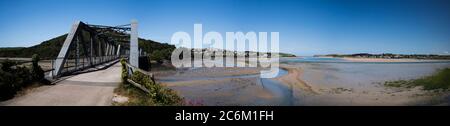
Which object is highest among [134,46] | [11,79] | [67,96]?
[134,46]

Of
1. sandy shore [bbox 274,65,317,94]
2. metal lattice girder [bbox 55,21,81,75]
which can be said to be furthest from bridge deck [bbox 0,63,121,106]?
sandy shore [bbox 274,65,317,94]

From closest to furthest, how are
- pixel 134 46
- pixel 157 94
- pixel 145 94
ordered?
pixel 157 94, pixel 145 94, pixel 134 46

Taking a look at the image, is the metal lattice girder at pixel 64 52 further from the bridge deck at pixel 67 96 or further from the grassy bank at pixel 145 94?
the grassy bank at pixel 145 94

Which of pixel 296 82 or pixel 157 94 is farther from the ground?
pixel 157 94

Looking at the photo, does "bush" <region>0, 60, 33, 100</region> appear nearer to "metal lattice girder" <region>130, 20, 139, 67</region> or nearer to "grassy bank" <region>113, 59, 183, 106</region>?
"grassy bank" <region>113, 59, 183, 106</region>

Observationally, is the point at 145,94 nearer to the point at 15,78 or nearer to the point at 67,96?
the point at 67,96

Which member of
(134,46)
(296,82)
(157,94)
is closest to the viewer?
(157,94)

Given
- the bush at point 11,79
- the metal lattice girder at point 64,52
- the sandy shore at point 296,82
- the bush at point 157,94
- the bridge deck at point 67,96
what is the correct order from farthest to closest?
1. the sandy shore at point 296,82
2. the metal lattice girder at point 64,52
3. the bush at point 157,94
4. the bush at point 11,79
5. the bridge deck at point 67,96

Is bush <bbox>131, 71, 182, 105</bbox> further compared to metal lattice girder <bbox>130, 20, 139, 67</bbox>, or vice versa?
metal lattice girder <bbox>130, 20, 139, 67</bbox>

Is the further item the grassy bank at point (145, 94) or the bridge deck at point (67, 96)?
the grassy bank at point (145, 94)

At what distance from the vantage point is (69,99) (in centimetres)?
→ 884

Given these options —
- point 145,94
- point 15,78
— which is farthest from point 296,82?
point 15,78

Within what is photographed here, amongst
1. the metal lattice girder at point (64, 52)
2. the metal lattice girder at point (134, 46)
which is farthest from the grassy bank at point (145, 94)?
the metal lattice girder at point (134, 46)

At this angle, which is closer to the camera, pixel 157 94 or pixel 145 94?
pixel 157 94
